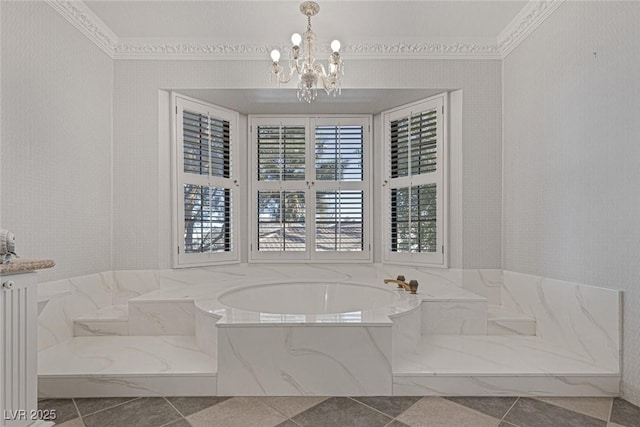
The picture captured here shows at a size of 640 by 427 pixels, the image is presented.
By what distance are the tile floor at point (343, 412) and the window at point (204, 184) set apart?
1352mm

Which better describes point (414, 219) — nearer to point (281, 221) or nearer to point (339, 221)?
point (339, 221)

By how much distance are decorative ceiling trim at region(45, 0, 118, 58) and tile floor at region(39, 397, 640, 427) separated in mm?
2454

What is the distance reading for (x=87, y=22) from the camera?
2.48 metres

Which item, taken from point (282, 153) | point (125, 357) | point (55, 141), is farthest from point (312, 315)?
point (55, 141)

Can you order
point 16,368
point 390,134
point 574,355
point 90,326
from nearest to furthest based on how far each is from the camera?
point 16,368 < point 574,355 < point 90,326 < point 390,134

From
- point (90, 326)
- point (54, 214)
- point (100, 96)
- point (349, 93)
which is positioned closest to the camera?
point (54, 214)

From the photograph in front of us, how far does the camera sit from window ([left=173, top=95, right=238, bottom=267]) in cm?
294

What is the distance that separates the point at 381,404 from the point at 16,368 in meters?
1.62

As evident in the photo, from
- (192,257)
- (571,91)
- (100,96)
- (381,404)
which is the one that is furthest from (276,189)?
(571,91)

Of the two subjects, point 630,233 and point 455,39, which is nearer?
point 630,233

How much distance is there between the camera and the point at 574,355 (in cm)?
A: 202

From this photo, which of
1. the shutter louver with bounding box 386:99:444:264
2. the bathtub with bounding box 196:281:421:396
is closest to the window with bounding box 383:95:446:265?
the shutter louver with bounding box 386:99:444:264

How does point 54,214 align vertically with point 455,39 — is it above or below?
below

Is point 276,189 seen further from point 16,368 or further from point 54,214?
point 16,368
